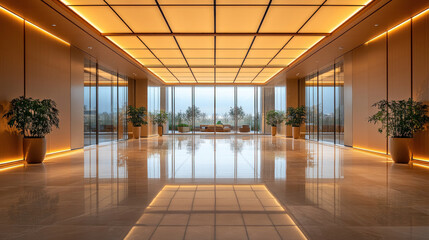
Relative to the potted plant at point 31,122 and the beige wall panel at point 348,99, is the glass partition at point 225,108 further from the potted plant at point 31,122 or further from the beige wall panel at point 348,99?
the potted plant at point 31,122

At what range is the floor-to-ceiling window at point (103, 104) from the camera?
1453cm

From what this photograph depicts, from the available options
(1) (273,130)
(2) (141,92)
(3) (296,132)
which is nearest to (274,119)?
(1) (273,130)

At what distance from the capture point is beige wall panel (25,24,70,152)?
9922 mm

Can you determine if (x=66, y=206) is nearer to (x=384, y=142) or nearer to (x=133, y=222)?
(x=133, y=222)

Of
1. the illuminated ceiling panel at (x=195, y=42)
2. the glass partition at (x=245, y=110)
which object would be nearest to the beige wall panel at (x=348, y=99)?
the illuminated ceiling panel at (x=195, y=42)

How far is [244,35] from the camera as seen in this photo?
37.0 feet

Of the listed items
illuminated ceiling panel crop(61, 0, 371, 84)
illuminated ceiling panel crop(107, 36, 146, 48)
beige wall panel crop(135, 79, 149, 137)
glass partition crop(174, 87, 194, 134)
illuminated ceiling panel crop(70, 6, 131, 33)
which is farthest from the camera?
glass partition crop(174, 87, 194, 134)

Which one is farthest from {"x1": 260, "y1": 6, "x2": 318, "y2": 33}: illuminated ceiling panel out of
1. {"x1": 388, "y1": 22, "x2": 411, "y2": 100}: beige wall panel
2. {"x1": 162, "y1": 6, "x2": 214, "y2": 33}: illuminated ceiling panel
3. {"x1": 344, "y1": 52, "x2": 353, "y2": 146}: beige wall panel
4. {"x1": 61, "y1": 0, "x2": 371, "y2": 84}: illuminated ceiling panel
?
{"x1": 344, "y1": 52, "x2": 353, "y2": 146}: beige wall panel

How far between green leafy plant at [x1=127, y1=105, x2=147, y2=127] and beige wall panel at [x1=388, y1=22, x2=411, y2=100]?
1596cm

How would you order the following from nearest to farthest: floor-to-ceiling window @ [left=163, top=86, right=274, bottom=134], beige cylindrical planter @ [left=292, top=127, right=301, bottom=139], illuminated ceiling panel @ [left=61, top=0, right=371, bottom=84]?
illuminated ceiling panel @ [left=61, top=0, right=371, bottom=84]
beige cylindrical planter @ [left=292, top=127, right=301, bottom=139]
floor-to-ceiling window @ [left=163, top=86, right=274, bottom=134]

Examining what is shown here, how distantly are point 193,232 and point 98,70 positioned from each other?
581 inches

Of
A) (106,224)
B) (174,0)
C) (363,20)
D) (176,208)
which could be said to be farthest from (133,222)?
(363,20)

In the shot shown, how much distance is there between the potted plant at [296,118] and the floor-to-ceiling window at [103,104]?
12.2m

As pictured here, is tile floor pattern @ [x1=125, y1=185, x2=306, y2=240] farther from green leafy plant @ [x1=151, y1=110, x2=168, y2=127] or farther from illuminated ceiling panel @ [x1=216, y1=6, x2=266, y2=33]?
green leafy plant @ [x1=151, y1=110, x2=168, y2=127]
